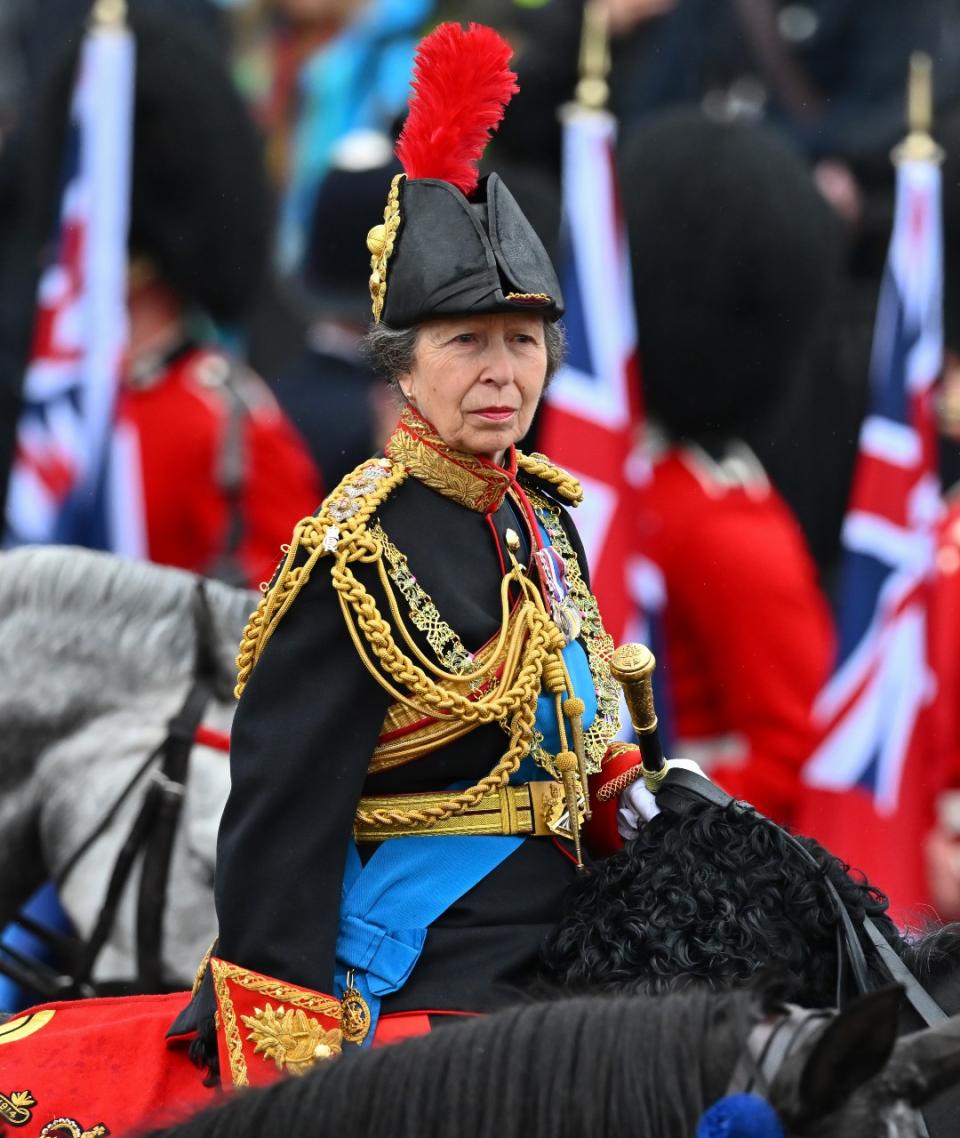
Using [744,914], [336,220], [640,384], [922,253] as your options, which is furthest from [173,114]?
[744,914]

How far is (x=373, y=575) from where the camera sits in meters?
3.32

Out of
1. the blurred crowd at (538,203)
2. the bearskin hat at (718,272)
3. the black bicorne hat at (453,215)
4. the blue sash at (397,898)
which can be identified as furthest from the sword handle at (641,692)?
the bearskin hat at (718,272)

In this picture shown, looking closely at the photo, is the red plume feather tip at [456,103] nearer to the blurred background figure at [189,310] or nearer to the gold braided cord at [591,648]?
the gold braided cord at [591,648]

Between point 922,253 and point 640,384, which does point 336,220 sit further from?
point 922,253

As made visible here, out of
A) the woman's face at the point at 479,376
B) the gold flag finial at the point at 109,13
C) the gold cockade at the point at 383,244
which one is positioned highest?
the gold flag finial at the point at 109,13

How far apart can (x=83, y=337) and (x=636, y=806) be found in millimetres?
4303

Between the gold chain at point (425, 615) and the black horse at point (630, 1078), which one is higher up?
the gold chain at point (425, 615)

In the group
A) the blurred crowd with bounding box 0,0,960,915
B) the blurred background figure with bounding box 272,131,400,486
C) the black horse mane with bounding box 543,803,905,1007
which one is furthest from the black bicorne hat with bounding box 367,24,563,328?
the blurred background figure with bounding box 272,131,400,486

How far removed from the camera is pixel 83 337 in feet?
24.1

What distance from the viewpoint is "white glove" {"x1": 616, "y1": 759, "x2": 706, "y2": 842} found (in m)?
3.46

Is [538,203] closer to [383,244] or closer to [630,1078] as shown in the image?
[383,244]

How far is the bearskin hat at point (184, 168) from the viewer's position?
833 cm

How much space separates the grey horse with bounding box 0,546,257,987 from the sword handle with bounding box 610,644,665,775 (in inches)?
65.9

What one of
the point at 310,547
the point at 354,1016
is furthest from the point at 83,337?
the point at 354,1016
